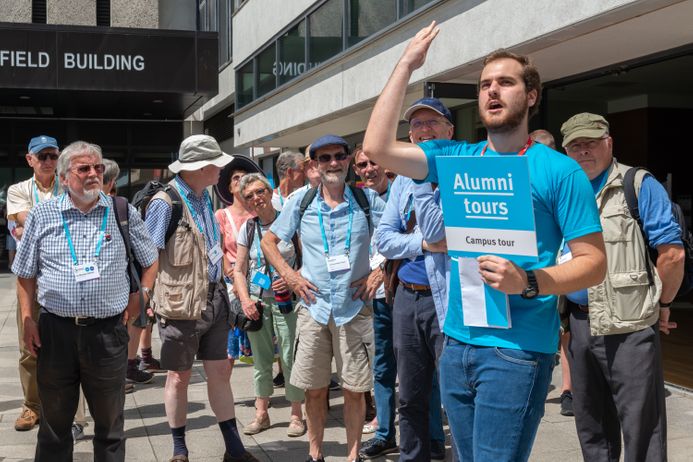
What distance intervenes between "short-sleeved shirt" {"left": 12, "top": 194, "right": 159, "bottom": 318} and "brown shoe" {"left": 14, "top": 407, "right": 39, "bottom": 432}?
2114 millimetres

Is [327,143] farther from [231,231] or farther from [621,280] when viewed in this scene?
[231,231]

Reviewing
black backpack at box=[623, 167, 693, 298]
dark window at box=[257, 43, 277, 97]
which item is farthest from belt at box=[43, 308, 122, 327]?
dark window at box=[257, 43, 277, 97]

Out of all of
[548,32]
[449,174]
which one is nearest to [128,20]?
[548,32]

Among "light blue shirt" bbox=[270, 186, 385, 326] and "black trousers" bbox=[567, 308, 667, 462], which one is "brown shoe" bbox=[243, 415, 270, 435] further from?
"black trousers" bbox=[567, 308, 667, 462]

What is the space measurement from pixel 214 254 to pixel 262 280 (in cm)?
97

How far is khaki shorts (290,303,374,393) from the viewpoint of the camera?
4914 mm

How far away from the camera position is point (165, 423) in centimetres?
635

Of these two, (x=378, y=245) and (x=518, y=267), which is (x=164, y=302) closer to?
(x=378, y=245)

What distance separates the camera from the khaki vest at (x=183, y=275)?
498cm

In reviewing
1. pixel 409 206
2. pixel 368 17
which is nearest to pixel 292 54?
pixel 368 17

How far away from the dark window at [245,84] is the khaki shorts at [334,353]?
15.8m

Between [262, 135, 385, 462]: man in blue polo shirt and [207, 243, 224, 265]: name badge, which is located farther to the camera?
[207, 243, 224, 265]: name badge

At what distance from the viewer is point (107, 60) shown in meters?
18.3

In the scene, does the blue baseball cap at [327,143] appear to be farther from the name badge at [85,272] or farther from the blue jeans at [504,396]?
the blue jeans at [504,396]
